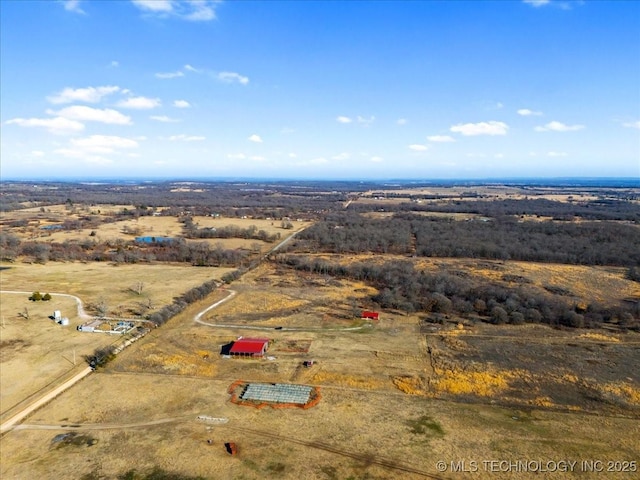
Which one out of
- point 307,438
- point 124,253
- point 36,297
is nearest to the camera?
point 307,438

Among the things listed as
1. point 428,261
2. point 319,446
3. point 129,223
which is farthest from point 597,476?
point 129,223

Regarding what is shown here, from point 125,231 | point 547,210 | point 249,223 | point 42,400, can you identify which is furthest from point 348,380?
point 547,210

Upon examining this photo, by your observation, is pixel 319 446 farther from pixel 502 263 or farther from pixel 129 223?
pixel 129 223

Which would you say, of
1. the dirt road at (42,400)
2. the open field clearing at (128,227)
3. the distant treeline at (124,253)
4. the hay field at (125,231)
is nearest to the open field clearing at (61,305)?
the dirt road at (42,400)

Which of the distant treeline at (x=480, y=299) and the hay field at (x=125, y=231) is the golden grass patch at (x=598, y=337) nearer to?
the distant treeline at (x=480, y=299)

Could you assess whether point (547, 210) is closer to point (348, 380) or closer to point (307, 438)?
point (348, 380)

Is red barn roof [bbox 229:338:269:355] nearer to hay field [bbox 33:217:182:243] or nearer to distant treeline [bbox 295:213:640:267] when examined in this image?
distant treeline [bbox 295:213:640:267]
